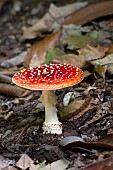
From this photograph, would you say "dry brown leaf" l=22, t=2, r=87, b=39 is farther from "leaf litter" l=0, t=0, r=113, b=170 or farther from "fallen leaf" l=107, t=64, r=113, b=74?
"fallen leaf" l=107, t=64, r=113, b=74

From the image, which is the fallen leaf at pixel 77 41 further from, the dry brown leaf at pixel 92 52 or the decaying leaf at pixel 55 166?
the decaying leaf at pixel 55 166

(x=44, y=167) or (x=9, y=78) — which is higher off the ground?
(x=9, y=78)

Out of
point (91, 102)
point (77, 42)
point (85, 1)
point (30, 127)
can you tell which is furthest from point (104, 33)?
point (30, 127)

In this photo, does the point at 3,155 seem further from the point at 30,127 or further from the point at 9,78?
the point at 9,78

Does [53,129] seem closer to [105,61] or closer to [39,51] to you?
[105,61]

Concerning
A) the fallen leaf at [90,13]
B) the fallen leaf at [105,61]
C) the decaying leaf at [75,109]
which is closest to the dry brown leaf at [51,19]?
the fallen leaf at [90,13]

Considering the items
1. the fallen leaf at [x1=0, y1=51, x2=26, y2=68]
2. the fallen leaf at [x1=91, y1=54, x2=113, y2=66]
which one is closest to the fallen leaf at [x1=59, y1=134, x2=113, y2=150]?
the fallen leaf at [x1=91, y1=54, x2=113, y2=66]

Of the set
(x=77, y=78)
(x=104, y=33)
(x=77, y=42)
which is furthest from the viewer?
(x=104, y=33)
